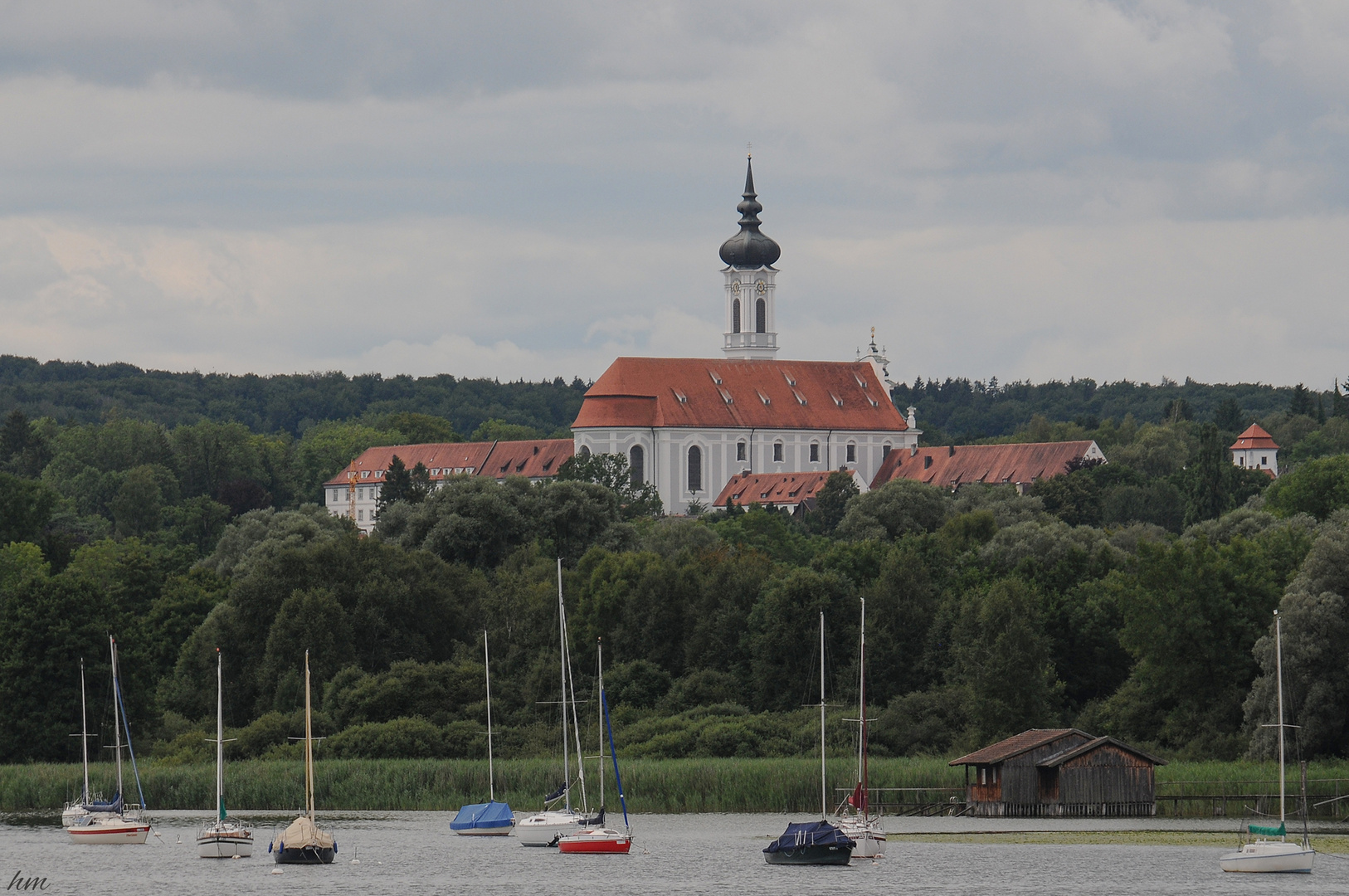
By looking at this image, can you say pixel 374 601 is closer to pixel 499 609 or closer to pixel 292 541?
pixel 499 609

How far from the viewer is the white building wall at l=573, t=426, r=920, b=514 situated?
589 feet

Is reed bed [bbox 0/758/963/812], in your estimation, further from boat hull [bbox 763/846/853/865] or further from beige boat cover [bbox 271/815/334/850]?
beige boat cover [bbox 271/815/334/850]

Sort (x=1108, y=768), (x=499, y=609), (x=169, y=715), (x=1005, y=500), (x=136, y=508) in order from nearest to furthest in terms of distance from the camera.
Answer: (x=1108, y=768) → (x=169, y=715) → (x=499, y=609) → (x=1005, y=500) → (x=136, y=508)

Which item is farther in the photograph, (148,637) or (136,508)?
(136,508)

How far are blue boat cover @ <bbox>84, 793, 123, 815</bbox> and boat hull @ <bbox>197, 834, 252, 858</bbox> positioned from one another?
6.89 meters

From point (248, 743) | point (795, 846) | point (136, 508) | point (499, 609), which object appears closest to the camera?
point (795, 846)

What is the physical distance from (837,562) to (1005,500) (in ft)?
128

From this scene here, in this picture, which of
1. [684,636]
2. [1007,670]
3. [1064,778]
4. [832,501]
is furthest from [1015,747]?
[832,501]

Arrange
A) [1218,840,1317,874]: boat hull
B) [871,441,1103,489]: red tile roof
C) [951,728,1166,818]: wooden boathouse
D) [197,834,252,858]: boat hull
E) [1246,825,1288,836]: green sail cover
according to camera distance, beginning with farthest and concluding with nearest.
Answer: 1. [871,441,1103,489]: red tile roof
2. [951,728,1166,818]: wooden boathouse
3. [197,834,252,858]: boat hull
4. [1246,825,1288,836]: green sail cover
5. [1218,840,1317,874]: boat hull

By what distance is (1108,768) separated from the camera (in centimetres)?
6581

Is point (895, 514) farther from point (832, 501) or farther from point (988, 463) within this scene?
point (988, 463)

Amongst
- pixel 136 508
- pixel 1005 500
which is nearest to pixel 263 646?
pixel 1005 500

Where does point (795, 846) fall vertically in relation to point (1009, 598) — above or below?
below

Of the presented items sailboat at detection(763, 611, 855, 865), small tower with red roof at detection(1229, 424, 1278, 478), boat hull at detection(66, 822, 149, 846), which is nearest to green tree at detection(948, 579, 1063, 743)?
sailboat at detection(763, 611, 855, 865)
